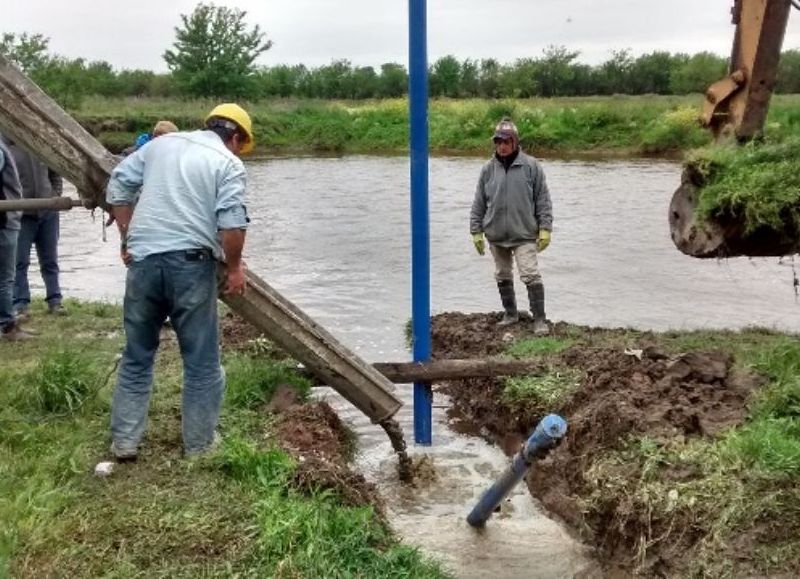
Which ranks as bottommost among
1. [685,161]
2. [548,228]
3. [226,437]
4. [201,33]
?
[226,437]

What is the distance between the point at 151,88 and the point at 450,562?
6361cm

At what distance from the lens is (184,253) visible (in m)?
5.18

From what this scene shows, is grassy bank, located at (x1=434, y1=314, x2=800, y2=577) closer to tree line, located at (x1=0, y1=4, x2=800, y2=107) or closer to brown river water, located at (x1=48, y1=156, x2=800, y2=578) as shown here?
brown river water, located at (x1=48, y1=156, x2=800, y2=578)

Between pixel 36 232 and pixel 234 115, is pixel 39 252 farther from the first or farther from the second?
pixel 234 115

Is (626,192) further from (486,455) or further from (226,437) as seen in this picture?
(226,437)

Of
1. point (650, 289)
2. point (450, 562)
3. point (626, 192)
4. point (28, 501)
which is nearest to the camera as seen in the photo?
point (28, 501)

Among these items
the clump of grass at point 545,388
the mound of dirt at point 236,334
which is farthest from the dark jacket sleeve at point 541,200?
the mound of dirt at point 236,334

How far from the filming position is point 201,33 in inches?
2464

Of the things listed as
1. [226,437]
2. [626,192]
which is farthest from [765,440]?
[626,192]

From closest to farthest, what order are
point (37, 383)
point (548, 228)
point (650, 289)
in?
point (37, 383) < point (548, 228) < point (650, 289)

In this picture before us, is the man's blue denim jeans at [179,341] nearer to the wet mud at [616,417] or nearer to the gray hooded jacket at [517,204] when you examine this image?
the wet mud at [616,417]

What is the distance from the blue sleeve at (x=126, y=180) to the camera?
17.5ft

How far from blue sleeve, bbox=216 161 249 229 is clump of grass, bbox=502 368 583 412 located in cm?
292

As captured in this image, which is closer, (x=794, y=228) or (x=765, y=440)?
(x=765, y=440)
